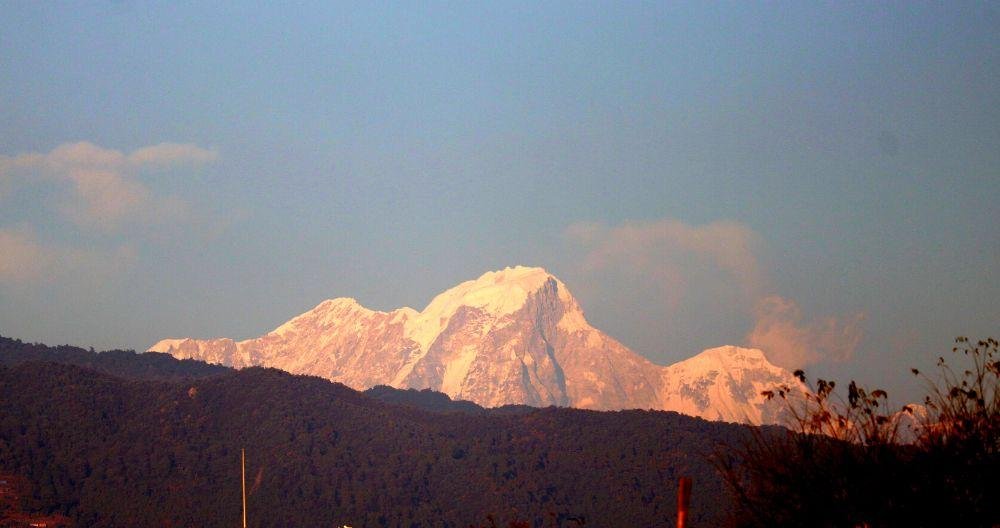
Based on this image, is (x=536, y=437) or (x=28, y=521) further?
(x=536, y=437)

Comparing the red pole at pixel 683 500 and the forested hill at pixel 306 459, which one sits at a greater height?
the forested hill at pixel 306 459

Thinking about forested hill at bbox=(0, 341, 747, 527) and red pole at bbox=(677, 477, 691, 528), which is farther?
forested hill at bbox=(0, 341, 747, 527)

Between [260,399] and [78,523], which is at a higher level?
[260,399]

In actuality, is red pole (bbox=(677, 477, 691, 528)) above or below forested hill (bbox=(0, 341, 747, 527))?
below

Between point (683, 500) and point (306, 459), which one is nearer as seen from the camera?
point (683, 500)

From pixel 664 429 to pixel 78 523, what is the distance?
295 feet

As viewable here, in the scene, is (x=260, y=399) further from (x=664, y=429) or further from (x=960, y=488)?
(x=960, y=488)

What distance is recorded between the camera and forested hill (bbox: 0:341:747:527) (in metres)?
156

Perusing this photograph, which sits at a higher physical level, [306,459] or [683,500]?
[306,459]

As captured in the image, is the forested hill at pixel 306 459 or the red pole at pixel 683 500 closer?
the red pole at pixel 683 500

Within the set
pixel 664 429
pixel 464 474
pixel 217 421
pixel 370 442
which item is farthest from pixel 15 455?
pixel 664 429

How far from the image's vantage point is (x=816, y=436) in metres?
25.2

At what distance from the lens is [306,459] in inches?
6944

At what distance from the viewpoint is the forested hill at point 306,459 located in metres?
156
